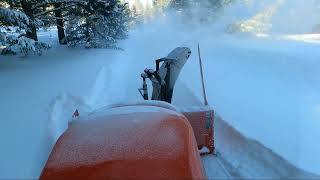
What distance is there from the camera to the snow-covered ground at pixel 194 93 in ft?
18.9

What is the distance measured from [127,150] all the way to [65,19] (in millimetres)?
20145

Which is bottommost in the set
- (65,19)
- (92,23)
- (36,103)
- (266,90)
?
(266,90)

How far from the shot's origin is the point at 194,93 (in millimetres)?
10477

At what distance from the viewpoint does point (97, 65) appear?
1539 centimetres

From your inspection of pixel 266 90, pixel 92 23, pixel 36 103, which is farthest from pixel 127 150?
pixel 92 23

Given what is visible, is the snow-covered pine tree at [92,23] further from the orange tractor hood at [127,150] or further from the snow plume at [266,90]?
the orange tractor hood at [127,150]

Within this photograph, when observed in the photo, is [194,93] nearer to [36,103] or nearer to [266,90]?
[266,90]

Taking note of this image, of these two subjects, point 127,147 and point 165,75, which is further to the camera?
point 165,75

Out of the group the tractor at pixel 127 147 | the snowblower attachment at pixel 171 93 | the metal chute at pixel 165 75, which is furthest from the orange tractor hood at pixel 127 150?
the metal chute at pixel 165 75

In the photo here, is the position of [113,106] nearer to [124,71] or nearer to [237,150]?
[237,150]

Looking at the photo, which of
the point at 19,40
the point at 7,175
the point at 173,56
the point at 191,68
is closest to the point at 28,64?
the point at 19,40

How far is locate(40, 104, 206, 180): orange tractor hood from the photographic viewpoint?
2885 mm

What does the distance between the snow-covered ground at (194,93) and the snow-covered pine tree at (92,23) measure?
3156 mm

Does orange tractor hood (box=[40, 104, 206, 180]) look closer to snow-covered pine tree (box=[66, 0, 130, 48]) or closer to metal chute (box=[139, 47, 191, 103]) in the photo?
metal chute (box=[139, 47, 191, 103])
